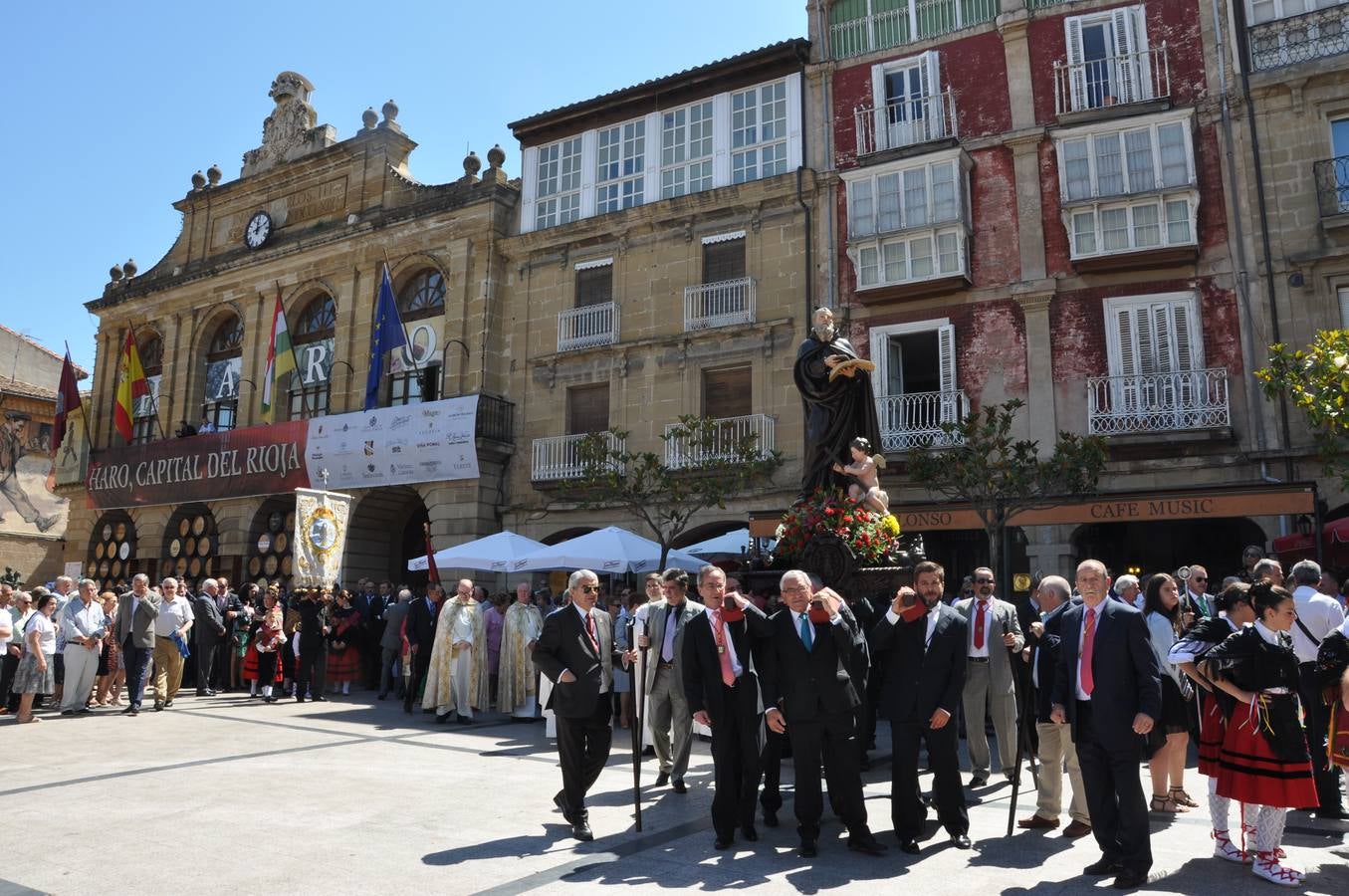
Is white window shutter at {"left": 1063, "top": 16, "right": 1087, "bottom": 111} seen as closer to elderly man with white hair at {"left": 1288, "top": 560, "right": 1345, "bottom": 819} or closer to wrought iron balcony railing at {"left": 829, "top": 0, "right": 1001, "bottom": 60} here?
wrought iron balcony railing at {"left": 829, "top": 0, "right": 1001, "bottom": 60}

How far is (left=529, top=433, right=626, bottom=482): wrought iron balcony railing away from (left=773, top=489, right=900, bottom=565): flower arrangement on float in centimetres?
1178

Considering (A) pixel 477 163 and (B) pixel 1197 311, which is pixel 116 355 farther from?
(B) pixel 1197 311

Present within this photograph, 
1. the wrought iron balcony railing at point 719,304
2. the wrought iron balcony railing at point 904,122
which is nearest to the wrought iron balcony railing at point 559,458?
the wrought iron balcony railing at point 719,304

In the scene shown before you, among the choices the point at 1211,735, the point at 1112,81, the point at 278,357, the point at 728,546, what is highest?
the point at 1112,81

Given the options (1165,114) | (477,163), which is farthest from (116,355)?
(1165,114)

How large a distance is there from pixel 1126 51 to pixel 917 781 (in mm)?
15997

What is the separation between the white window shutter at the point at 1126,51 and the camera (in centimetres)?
1730

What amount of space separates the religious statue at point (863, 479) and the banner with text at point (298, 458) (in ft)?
44.1

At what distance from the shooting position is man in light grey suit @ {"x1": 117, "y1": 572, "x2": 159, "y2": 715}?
13.1 metres

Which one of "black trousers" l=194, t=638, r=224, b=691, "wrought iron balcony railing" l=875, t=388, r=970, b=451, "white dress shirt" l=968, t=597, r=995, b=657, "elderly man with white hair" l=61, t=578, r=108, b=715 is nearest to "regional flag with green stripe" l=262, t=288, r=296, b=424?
"black trousers" l=194, t=638, r=224, b=691

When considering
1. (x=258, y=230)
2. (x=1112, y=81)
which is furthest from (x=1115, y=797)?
(x=258, y=230)

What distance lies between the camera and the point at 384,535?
2473cm

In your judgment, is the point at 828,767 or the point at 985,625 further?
the point at 985,625

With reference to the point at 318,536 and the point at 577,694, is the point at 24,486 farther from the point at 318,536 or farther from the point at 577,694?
the point at 577,694
